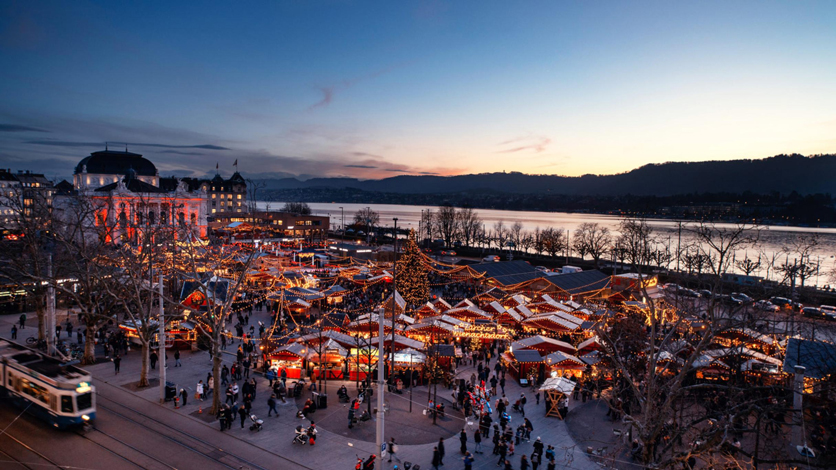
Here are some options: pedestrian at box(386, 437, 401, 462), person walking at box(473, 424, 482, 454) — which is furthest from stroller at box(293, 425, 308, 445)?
person walking at box(473, 424, 482, 454)

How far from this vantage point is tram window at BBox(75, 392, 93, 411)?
36.8 ft

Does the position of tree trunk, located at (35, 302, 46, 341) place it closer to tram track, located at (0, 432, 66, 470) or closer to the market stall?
tram track, located at (0, 432, 66, 470)

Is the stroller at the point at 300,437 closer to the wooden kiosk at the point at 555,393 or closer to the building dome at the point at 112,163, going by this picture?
the wooden kiosk at the point at 555,393

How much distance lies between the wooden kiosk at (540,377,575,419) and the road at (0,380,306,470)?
833 cm

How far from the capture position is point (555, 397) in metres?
14.9

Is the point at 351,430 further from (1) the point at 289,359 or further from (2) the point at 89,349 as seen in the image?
(2) the point at 89,349

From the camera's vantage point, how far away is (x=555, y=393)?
49.2 ft

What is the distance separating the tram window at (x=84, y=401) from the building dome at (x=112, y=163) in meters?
83.1

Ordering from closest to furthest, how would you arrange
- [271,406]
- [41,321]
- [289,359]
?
[271,406], [289,359], [41,321]

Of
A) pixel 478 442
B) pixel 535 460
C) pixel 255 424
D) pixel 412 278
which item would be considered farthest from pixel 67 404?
pixel 412 278

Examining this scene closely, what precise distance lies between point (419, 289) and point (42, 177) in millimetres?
115801

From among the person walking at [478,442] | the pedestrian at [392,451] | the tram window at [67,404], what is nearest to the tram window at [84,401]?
the tram window at [67,404]

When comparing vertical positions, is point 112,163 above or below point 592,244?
above

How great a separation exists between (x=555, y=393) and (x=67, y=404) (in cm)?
1432
